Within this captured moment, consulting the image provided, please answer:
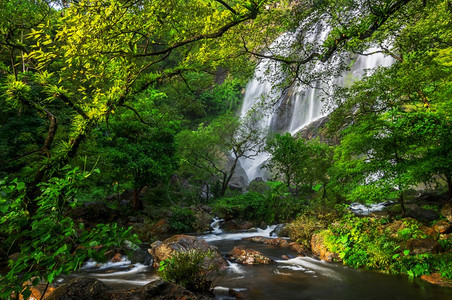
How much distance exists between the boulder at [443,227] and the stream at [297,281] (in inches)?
95.9

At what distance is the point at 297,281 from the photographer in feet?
21.6

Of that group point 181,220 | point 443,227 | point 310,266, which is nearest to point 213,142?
point 181,220

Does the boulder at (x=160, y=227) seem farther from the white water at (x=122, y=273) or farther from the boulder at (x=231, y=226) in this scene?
the white water at (x=122, y=273)

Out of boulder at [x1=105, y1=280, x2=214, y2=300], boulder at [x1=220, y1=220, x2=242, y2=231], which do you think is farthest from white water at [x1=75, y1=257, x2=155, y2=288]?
boulder at [x1=220, y1=220, x2=242, y2=231]

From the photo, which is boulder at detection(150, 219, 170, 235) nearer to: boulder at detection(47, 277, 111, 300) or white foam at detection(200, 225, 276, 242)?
white foam at detection(200, 225, 276, 242)

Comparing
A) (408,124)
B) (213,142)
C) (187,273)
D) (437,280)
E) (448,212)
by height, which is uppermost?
A: (213,142)

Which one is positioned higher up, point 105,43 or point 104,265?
point 105,43

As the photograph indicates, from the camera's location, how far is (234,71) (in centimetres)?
549

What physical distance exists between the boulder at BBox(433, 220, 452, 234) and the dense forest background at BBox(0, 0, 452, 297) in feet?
4.78

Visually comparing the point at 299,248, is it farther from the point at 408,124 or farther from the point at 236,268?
the point at 408,124

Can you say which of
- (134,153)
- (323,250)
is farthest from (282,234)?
(134,153)

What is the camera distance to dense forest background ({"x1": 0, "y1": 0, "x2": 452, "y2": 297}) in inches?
97.8

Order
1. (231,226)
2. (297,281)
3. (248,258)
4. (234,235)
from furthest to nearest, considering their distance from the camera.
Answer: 1. (231,226)
2. (234,235)
3. (248,258)
4. (297,281)

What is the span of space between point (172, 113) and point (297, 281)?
1512 cm
